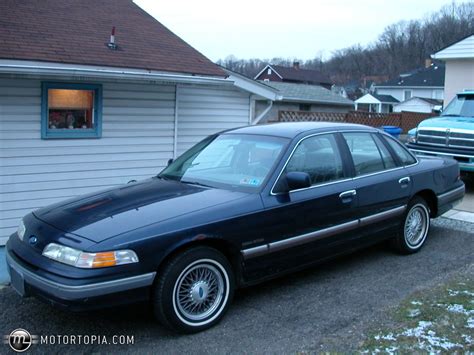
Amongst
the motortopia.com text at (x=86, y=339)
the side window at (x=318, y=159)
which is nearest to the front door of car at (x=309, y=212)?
the side window at (x=318, y=159)

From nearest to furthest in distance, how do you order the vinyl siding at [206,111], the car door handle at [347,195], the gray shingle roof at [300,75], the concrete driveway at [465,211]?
the car door handle at [347,195]
the concrete driveway at [465,211]
the vinyl siding at [206,111]
the gray shingle roof at [300,75]

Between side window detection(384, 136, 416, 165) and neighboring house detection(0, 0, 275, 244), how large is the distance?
3.59 metres

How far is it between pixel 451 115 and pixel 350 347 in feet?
29.3

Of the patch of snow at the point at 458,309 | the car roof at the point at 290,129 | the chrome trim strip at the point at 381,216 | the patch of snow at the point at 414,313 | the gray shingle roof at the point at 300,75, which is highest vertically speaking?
the gray shingle roof at the point at 300,75

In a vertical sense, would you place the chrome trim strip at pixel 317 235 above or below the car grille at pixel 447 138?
below

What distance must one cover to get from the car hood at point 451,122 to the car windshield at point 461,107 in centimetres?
22

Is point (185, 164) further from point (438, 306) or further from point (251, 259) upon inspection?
point (438, 306)

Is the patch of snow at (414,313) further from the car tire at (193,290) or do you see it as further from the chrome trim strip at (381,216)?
the car tire at (193,290)

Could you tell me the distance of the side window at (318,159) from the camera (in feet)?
16.2

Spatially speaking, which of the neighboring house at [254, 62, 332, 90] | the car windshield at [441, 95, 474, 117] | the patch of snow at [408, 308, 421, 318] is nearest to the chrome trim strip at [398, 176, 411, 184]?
the patch of snow at [408, 308, 421, 318]

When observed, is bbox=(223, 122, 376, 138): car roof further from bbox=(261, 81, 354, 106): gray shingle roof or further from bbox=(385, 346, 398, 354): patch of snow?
bbox=(261, 81, 354, 106): gray shingle roof

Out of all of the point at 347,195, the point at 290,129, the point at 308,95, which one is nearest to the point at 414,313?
the point at 347,195

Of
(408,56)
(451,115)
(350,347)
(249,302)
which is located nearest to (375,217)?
(249,302)

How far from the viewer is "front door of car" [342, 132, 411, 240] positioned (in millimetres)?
5410
